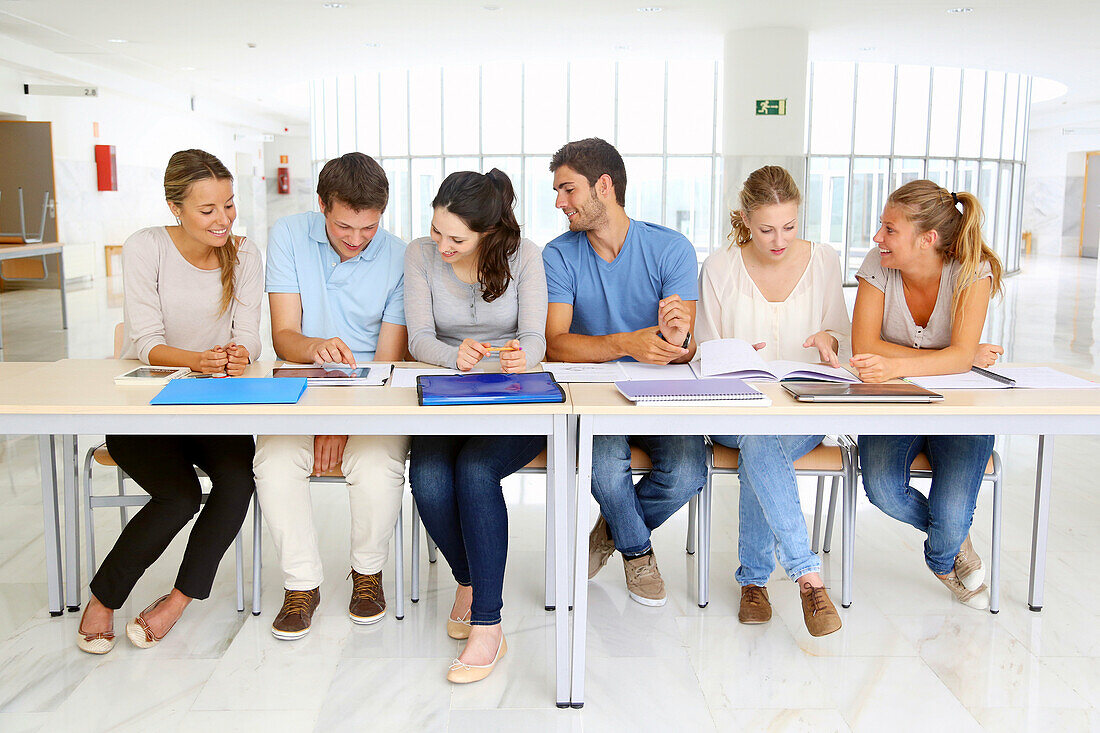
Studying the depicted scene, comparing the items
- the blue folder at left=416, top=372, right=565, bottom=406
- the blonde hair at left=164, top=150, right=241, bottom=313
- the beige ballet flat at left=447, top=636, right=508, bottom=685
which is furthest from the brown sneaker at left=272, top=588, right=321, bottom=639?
the blonde hair at left=164, top=150, right=241, bottom=313

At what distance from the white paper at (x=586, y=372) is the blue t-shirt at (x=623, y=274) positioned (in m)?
0.41

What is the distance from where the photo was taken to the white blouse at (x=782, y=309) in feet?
8.83

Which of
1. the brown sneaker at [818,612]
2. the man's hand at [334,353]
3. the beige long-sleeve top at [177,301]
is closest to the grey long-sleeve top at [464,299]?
the man's hand at [334,353]

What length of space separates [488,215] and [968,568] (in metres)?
1.65

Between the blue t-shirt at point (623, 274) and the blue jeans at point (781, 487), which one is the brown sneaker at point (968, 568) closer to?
the blue jeans at point (781, 487)

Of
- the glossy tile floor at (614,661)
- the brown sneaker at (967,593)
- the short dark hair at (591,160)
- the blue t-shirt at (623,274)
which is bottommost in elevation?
the glossy tile floor at (614,661)

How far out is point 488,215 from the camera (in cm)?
243

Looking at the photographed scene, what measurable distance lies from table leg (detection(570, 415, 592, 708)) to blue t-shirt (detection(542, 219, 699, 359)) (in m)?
0.94

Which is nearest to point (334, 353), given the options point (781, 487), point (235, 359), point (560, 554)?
point (235, 359)

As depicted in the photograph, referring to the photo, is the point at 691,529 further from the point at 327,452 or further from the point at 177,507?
the point at 177,507

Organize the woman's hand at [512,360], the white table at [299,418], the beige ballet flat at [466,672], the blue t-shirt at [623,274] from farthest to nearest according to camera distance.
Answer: the blue t-shirt at [623,274] → the woman's hand at [512,360] → the beige ballet flat at [466,672] → the white table at [299,418]

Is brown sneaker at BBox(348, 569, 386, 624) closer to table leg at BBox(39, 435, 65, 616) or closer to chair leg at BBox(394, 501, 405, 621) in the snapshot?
chair leg at BBox(394, 501, 405, 621)

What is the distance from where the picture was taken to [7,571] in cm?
272

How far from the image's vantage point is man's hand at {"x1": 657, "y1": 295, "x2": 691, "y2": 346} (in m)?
2.41
